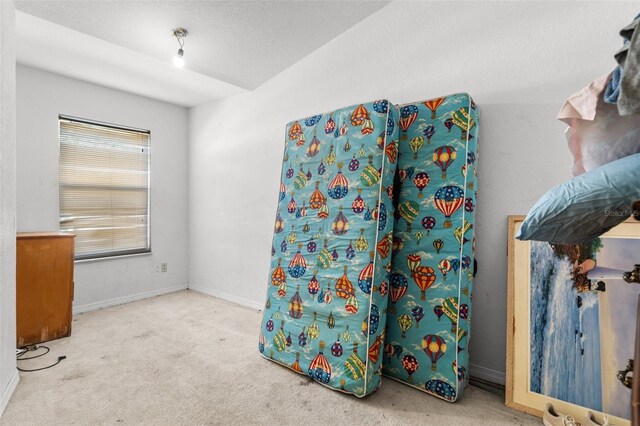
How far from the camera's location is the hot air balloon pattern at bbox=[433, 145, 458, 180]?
200 centimetres

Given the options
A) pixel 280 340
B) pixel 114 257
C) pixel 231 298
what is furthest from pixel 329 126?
pixel 114 257

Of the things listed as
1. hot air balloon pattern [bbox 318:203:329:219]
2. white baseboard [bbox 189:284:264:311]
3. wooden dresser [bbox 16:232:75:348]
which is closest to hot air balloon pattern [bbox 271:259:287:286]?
hot air balloon pattern [bbox 318:203:329:219]

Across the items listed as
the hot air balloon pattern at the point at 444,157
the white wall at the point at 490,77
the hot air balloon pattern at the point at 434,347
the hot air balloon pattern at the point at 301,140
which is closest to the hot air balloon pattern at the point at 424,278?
the hot air balloon pattern at the point at 434,347

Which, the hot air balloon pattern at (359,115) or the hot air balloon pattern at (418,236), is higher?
the hot air balloon pattern at (359,115)

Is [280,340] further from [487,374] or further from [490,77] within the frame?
[490,77]

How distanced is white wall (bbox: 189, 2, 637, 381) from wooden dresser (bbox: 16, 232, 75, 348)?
187 centimetres

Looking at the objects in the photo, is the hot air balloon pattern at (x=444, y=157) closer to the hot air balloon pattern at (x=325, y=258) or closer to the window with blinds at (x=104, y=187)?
the hot air balloon pattern at (x=325, y=258)

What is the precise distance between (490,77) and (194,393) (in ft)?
8.74

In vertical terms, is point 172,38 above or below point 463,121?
above

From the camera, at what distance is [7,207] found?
1.87 metres

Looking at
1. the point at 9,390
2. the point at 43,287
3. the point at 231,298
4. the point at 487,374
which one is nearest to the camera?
the point at 9,390

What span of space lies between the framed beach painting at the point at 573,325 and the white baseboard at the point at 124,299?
12.4 feet

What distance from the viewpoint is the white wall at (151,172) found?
3.09 meters

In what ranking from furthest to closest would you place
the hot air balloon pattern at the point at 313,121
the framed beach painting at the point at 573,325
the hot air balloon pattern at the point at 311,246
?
the hot air balloon pattern at the point at 313,121, the hot air balloon pattern at the point at 311,246, the framed beach painting at the point at 573,325
